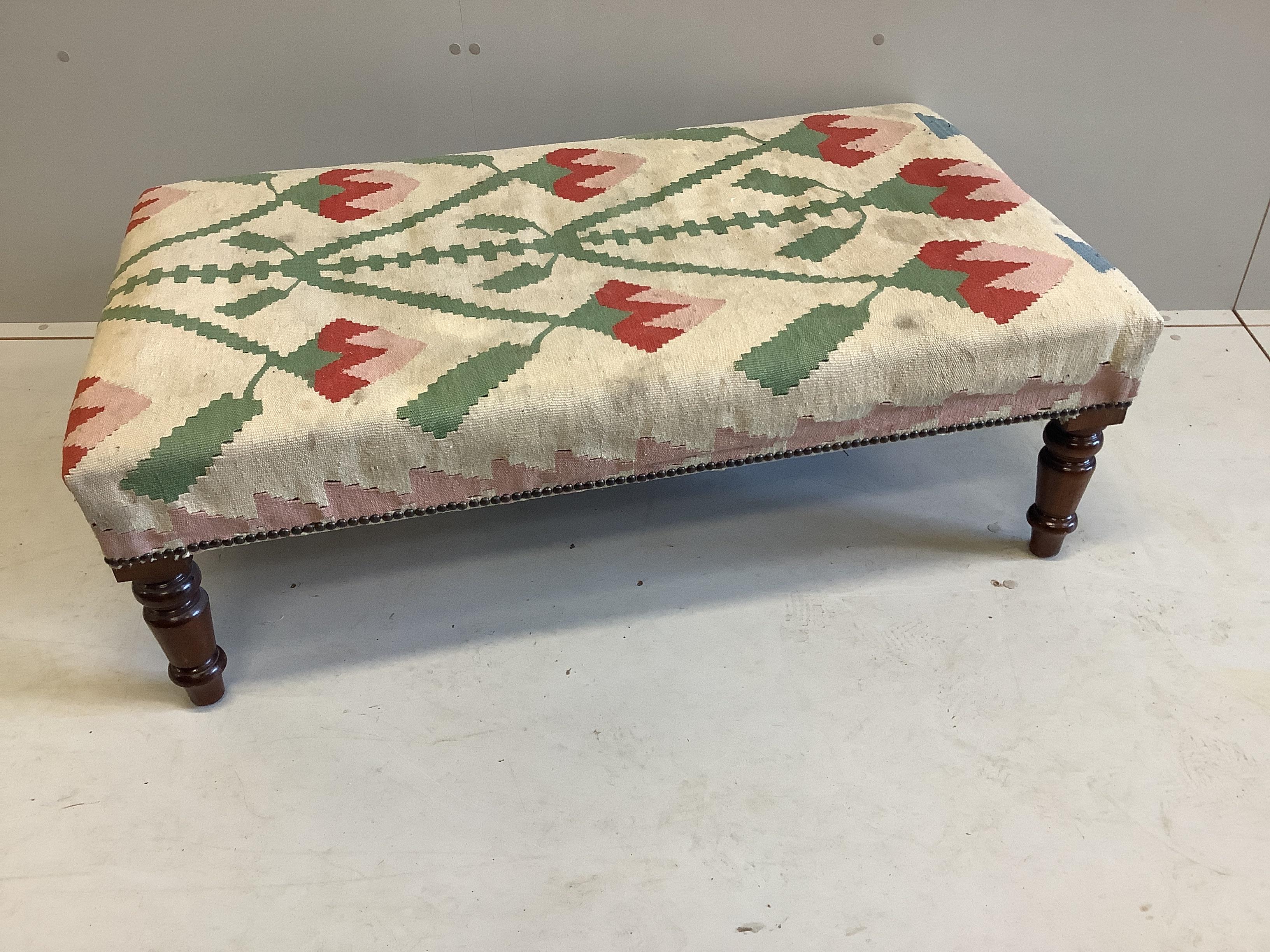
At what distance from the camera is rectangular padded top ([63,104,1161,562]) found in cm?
101

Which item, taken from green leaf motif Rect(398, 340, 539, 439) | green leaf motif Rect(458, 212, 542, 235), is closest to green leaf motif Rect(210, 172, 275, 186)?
green leaf motif Rect(458, 212, 542, 235)

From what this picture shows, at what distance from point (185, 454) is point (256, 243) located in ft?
1.30

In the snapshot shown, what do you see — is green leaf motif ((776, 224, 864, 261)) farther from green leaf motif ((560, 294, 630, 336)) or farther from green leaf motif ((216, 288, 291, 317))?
green leaf motif ((216, 288, 291, 317))

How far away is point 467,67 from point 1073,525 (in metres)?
1.11

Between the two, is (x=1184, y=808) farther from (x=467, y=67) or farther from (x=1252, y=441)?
(x=467, y=67)

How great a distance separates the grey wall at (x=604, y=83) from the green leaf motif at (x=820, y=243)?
0.43 m

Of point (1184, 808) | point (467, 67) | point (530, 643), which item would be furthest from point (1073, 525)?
point (467, 67)

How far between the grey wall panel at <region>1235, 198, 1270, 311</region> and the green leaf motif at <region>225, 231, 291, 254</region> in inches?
62.5

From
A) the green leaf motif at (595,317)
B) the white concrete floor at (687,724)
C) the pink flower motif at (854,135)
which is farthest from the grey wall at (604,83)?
the green leaf motif at (595,317)

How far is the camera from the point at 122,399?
1014 mm

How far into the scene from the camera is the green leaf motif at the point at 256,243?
1245 millimetres

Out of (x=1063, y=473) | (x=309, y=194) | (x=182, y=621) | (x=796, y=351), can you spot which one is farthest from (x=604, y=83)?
(x=182, y=621)

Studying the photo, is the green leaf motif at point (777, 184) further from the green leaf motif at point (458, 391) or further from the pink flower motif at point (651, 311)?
the green leaf motif at point (458, 391)

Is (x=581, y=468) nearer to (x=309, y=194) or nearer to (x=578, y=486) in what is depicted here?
(x=578, y=486)
